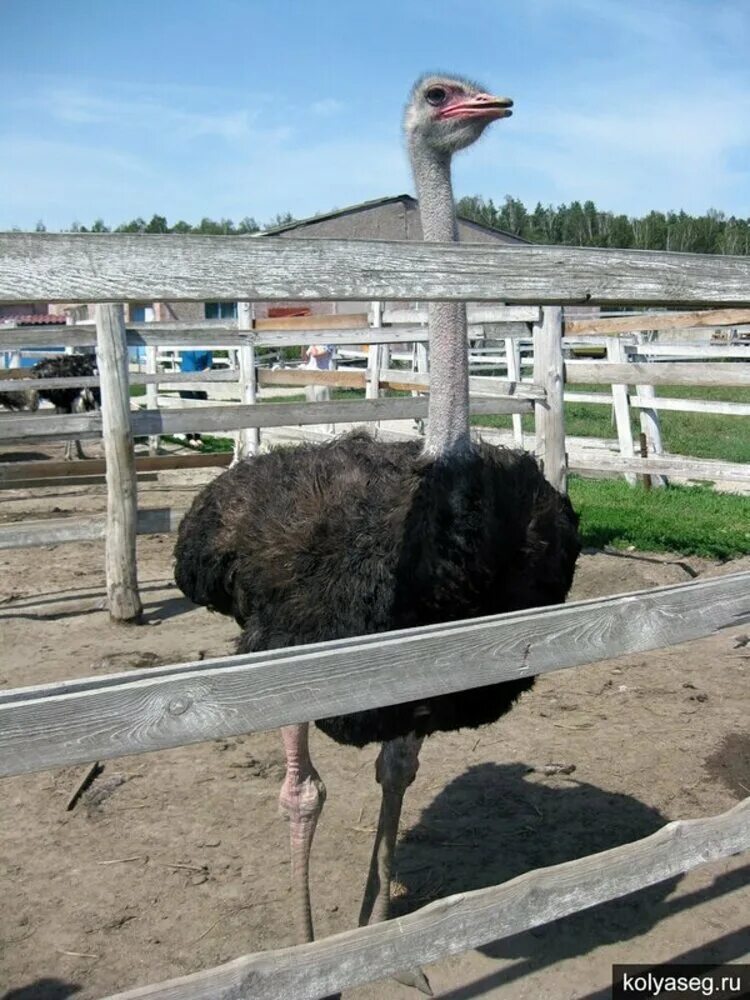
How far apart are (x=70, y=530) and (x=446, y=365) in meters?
3.47

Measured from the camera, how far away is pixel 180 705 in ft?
5.40

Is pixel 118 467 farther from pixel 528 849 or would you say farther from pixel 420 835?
pixel 528 849

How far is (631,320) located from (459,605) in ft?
23.3

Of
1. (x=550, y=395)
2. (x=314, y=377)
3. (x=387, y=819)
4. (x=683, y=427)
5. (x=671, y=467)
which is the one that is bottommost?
(x=387, y=819)

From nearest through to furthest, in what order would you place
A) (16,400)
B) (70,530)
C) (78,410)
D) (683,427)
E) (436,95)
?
(436,95), (70,530), (78,410), (16,400), (683,427)

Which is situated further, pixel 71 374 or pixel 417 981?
pixel 71 374

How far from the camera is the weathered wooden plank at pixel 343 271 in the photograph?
151 cm

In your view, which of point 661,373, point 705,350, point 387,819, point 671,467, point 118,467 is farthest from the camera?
point 705,350

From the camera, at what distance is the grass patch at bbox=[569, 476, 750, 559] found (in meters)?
7.05

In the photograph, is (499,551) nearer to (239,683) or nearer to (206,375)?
(239,683)

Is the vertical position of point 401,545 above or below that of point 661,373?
below

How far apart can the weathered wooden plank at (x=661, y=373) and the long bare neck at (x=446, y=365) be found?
389 centimetres


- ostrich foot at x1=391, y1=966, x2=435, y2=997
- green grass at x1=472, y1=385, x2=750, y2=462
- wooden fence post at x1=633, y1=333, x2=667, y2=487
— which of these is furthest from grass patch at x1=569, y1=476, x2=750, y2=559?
ostrich foot at x1=391, y1=966, x2=435, y2=997

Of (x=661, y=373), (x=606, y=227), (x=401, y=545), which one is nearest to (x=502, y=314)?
(x=661, y=373)
